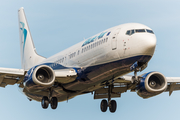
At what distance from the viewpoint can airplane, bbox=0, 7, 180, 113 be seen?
85.5 feet

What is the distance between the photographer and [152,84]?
33.2 meters

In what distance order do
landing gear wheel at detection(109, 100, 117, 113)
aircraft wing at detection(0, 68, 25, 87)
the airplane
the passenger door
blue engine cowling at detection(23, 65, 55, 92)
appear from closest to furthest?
the airplane
the passenger door
blue engine cowling at detection(23, 65, 55, 92)
aircraft wing at detection(0, 68, 25, 87)
landing gear wheel at detection(109, 100, 117, 113)

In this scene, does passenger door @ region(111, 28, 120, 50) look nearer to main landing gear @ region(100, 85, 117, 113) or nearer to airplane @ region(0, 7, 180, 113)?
airplane @ region(0, 7, 180, 113)

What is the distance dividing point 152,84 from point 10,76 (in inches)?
511

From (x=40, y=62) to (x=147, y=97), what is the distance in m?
12.9

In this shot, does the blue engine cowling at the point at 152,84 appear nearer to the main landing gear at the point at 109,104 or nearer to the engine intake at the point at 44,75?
the main landing gear at the point at 109,104

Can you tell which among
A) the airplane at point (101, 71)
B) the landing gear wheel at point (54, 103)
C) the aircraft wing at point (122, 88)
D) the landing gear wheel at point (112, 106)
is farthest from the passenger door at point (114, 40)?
the landing gear wheel at point (54, 103)

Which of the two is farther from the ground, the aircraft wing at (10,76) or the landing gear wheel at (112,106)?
the aircraft wing at (10,76)

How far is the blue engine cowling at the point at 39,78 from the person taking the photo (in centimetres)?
2925

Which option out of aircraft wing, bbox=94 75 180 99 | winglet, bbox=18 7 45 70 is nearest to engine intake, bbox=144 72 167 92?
aircraft wing, bbox=94 75 180 99

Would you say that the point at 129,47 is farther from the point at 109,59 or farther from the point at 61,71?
the point at 61,71

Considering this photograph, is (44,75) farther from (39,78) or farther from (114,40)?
(114,40)

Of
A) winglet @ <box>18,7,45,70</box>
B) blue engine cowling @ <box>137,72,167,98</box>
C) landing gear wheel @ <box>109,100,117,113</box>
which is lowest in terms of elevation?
landing gear wheel @ <box>109,100,117,113</box>

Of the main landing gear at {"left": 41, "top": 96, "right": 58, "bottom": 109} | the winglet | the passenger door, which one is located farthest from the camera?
the winglet
